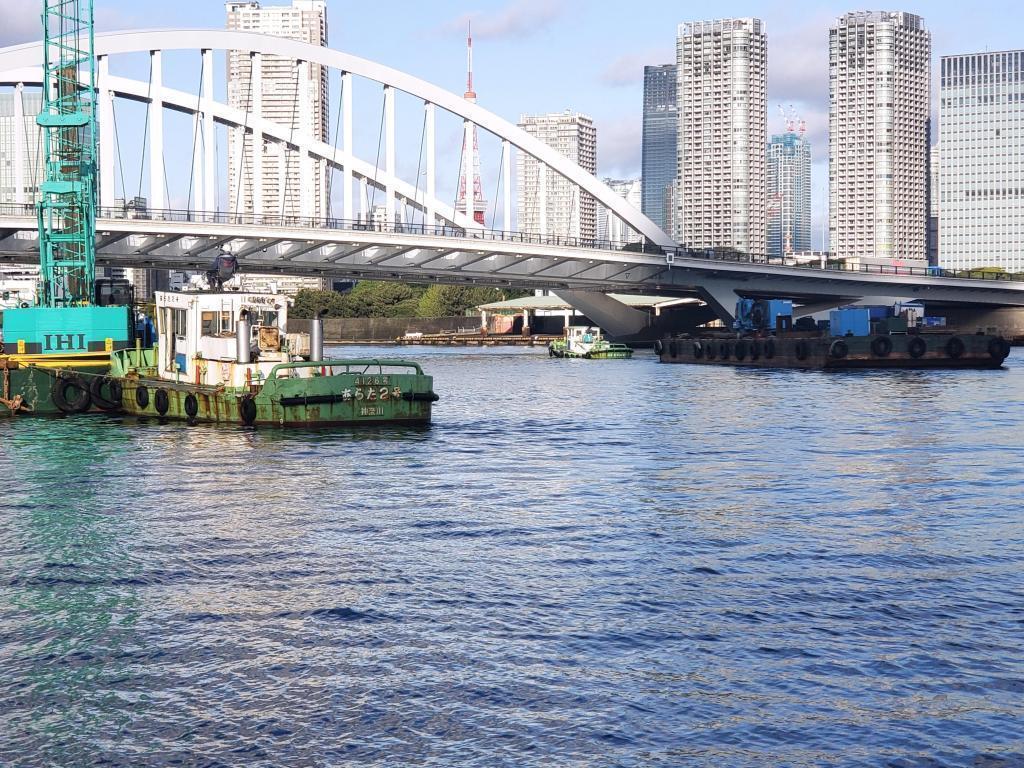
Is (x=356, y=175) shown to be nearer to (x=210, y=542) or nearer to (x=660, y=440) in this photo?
(x=660, y=440)

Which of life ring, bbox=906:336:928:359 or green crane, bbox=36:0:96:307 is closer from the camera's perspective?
green crane, bbox=36:0:96:307

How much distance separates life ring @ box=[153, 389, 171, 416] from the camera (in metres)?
46.8

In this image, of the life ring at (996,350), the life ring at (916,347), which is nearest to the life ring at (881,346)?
the life ring at (916,347)

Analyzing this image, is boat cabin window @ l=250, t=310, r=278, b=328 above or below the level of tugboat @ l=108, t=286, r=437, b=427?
above

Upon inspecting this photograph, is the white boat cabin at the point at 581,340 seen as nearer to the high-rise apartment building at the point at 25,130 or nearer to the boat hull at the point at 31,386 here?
the high-rise apartment building at the point at 25,130

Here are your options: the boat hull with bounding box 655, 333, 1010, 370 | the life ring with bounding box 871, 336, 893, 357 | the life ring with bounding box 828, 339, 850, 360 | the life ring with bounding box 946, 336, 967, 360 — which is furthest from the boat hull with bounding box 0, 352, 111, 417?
the life ring with bounding box 946, 336, 967, 360

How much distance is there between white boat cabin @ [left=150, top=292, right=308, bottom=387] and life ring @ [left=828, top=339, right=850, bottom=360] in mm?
48433

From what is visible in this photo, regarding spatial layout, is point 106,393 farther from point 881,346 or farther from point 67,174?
point 881,346

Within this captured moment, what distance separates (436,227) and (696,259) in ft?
89.8

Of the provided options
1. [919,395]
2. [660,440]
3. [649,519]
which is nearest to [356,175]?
[919,395]

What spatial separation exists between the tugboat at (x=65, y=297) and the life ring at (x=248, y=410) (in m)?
9.72

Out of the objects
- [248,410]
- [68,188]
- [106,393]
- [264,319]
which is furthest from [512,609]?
[68,188]

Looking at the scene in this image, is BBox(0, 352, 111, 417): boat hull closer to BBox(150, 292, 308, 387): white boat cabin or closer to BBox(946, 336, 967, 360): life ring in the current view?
BBox(150, 292, 308, 387): white boat cabin

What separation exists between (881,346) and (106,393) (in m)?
53.7
